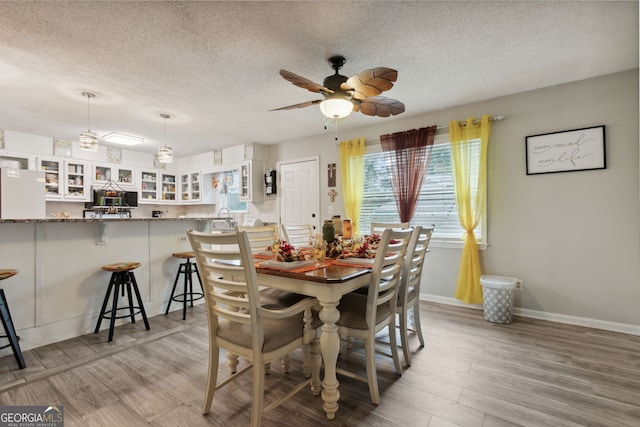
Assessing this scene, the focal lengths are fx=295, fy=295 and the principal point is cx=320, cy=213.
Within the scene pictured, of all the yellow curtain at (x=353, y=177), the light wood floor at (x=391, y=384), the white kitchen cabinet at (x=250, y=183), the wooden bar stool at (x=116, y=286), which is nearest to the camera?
the light wood floor at (x=391, y=384)

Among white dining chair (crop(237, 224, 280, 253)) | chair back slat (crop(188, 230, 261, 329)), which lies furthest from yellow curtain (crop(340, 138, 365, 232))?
chair back slat (crop(188, 230, 261, 329))

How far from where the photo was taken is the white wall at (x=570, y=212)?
274 cm

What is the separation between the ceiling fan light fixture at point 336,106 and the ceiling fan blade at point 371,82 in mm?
92

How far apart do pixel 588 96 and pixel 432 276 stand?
2440mm

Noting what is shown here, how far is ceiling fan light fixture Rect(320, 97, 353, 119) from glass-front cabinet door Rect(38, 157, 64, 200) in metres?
5.08

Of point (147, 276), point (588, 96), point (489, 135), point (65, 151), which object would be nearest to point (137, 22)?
point (147, 276)

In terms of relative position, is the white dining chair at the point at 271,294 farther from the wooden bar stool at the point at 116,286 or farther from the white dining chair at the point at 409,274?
the wooden bar stool at the point at 116,286

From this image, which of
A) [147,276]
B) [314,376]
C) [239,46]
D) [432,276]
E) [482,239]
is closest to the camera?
[314,376]

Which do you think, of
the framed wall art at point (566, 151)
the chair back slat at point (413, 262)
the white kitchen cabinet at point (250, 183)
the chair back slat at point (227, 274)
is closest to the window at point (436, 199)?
the framed wall art at point (566, 151)

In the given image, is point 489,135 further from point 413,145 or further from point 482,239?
point 482,239

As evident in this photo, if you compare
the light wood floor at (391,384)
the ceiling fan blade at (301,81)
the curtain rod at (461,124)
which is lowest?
the light wood floor at (391,384)

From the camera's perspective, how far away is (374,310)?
1686mm

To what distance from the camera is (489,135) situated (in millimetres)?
3332

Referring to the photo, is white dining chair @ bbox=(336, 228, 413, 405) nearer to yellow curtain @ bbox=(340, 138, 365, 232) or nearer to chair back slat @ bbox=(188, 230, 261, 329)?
chair back slat @ bbox=(188, 230, 261, 329)
